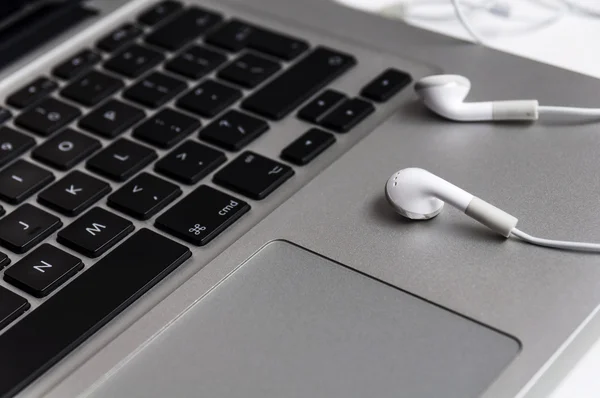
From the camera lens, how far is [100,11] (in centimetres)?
75

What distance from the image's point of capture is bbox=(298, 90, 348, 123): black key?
606 mm

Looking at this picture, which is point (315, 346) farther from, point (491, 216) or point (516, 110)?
point (516, 110)

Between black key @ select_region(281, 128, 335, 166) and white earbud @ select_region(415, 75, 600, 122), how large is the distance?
71mm

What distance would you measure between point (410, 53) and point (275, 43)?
0.34ft

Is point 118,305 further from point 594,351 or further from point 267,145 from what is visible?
point 594,351

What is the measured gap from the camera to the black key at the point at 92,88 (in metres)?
0.65

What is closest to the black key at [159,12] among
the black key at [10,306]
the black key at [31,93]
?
the black key at [31,93]

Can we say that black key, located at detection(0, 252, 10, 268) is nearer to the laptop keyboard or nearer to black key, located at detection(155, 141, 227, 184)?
the laptop keyboard

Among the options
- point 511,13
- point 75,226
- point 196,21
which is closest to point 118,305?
point 75,226

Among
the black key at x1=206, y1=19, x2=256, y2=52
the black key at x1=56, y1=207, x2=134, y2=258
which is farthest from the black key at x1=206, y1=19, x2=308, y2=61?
the black key at x1=56, y1=207, x2=134, y2=258

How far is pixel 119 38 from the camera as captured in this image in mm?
709

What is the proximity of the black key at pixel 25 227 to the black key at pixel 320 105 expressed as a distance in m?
0.18

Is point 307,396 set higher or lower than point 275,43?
lower

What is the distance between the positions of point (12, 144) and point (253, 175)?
175 mm
